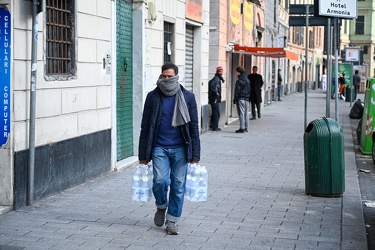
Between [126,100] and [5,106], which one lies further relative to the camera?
[126,100]

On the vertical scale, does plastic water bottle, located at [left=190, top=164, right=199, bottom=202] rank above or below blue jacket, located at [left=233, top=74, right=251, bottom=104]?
below

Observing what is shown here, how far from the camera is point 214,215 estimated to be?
9211 mm

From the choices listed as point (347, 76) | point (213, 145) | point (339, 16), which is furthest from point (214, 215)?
point (347, 76)

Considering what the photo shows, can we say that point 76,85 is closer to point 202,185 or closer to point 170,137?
point 170,137

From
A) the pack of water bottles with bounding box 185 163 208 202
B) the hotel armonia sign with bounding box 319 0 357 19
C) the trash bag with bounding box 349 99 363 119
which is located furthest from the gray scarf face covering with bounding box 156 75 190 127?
the trash bag with bounding box 349 99 363 119

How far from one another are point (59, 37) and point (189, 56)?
922 cm

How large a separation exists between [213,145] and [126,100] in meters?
4.16

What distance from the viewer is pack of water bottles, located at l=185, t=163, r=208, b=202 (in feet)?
26.8

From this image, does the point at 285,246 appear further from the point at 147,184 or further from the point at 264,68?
the point at 264,68

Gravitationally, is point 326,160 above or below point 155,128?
below

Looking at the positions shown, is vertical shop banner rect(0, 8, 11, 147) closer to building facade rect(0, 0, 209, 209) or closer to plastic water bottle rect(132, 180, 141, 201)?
building facade rect(0, 0, 209, 209)

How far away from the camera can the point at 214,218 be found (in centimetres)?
903

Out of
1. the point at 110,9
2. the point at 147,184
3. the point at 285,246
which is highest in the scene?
the point at 110,9

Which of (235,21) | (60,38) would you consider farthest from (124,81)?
(235,21)
